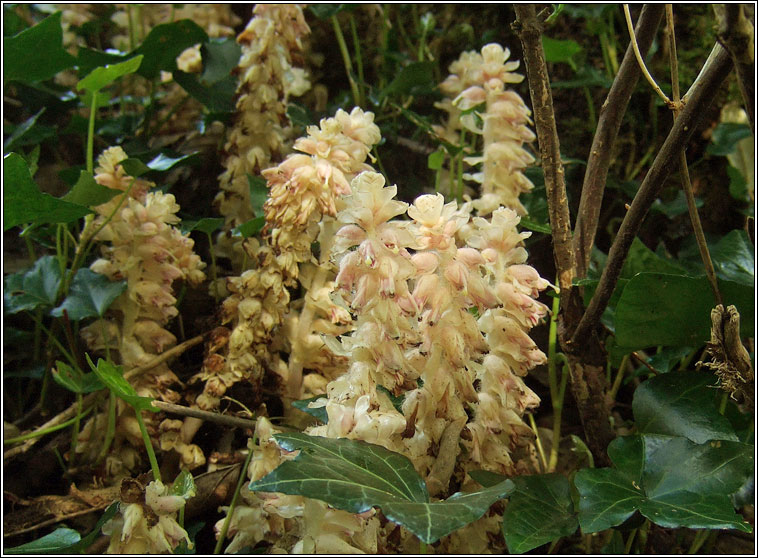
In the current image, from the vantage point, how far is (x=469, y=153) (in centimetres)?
126

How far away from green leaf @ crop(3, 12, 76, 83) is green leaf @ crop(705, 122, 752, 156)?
4.88 ft

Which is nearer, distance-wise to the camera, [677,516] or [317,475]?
[317,475]

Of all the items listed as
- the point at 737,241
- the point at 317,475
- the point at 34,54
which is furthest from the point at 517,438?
the point at 34,54

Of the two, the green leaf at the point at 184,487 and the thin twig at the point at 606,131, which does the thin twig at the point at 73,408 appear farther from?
the thin twig at the point at 606,131

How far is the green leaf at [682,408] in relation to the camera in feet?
2.84

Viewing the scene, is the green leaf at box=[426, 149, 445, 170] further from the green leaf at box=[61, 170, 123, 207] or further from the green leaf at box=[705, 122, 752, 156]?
the green leaf at box=[705, 122, 752, 156]

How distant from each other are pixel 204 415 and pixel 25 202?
0.43m

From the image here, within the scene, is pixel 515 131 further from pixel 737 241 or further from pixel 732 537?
pixel 732 537

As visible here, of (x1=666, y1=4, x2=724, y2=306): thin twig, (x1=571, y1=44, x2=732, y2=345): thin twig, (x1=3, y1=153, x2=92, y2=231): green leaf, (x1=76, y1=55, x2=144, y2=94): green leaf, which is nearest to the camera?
(x1=571, y1=44, x2=732, y2=345): thin twig

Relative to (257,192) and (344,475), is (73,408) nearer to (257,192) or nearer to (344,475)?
(257,192)

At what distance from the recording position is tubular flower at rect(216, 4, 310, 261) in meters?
1.18

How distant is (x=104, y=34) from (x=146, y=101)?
0.60 metres

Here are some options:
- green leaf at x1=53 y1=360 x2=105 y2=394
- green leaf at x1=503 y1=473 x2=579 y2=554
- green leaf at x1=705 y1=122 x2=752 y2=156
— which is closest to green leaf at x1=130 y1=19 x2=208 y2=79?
green leaf at x1=53 y1=360 x2=105 y2=394

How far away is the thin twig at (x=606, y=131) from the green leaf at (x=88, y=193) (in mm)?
746
